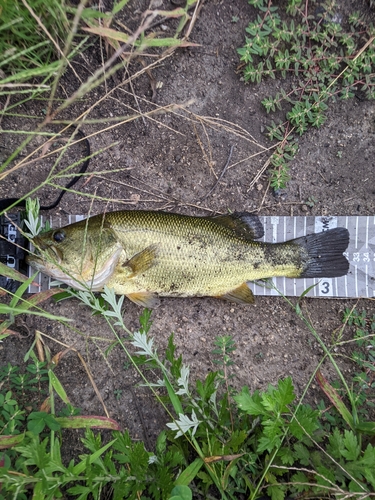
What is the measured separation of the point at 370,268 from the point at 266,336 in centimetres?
118

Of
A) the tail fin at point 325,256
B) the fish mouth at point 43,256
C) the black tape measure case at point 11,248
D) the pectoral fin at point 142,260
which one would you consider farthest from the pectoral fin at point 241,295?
the black tape measure case at point 11,248

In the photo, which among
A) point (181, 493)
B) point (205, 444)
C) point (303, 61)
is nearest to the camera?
point (181, 493)

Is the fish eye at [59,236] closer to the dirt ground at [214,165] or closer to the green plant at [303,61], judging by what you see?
the dirt ground at [214,165]

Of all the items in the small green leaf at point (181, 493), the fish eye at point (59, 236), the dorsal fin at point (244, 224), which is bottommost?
the small green leaf at point (181, 493)

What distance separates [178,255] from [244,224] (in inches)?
27.7

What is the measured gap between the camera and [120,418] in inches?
135

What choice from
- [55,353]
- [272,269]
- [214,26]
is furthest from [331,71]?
[55,353]

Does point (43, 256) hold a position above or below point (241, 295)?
above

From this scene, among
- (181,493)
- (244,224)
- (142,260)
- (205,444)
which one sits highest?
(244,224)

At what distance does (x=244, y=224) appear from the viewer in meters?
3.47

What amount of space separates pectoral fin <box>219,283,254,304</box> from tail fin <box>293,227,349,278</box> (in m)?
0.52

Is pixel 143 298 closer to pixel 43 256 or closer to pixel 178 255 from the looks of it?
pixel 178 255

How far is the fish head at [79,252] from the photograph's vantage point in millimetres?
3119

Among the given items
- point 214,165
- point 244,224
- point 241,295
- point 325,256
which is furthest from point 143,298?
point 325,256
